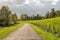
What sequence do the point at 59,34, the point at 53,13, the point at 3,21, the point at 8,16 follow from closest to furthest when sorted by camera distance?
the point at 59,34
the point at 3,21
the point at 8,16
the point at 53,13

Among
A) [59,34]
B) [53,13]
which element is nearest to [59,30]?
[59,34]

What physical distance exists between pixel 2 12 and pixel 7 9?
139 inches

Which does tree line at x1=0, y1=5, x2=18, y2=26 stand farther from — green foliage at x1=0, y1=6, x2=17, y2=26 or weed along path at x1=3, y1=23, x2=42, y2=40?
weed along path at x1=3, y1=23, x2=42, y2=40

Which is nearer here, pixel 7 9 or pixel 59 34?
pixel 59 34

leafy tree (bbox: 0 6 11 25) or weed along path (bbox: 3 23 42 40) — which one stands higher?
leafy tree (bbox: 0 6 11 25)

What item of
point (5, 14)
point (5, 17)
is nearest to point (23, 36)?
point (5, 17)

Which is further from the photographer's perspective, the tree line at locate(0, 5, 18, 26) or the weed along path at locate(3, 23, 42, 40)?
the tree line at locate(0, 5, 18, 26)

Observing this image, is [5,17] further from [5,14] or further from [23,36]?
[23,36]

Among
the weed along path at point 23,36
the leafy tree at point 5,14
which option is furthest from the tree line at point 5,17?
the weed along path at point 23,36

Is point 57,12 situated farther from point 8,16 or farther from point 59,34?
point 59,34

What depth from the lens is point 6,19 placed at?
82562 mm

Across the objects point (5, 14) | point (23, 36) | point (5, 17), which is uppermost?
point (5, 14)

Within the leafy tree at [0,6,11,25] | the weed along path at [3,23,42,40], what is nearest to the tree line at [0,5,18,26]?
the leafy tree at [0,6,11,25]

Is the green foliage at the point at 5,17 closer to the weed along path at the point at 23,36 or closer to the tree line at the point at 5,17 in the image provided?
the tree line at the point at 5,17
